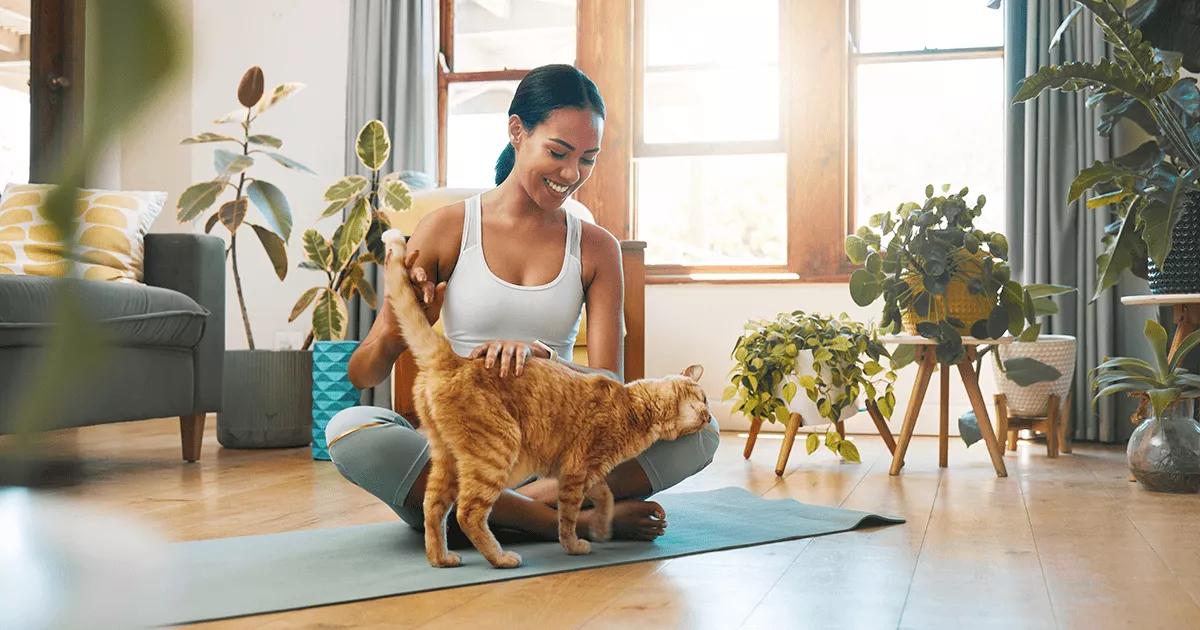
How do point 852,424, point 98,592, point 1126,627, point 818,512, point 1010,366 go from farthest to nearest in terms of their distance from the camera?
A: point 852,424, point 1010,366, point 818,512, point 1126,627, point 98,592

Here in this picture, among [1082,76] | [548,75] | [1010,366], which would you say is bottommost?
[1010,366]

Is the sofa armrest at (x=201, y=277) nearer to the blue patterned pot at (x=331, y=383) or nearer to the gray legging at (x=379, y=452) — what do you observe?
the blue patterned pot at (x=331, y=383)

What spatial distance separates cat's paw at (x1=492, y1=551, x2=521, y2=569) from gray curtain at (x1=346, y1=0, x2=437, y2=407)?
3.04 m

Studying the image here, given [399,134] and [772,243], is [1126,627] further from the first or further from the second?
[399,134]

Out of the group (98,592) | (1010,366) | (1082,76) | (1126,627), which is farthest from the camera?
(1010,366)

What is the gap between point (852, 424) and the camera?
451 cm

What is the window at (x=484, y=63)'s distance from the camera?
4.92 meters

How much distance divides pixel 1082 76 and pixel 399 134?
9.20 feet

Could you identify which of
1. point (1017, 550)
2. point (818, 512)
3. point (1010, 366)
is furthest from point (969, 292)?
point (1017, 550)

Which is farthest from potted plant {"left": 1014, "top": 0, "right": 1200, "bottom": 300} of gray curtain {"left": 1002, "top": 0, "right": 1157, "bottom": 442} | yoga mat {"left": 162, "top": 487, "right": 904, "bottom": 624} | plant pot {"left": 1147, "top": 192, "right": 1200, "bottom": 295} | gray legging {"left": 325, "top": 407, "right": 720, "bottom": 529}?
gray legging {"left": 325, "top": 407, "right": 720, "bottom": 529}

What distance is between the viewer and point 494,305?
77.5 inches

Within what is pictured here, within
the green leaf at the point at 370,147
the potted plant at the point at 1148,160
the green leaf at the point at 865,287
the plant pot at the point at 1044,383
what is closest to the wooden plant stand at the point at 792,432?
the green leaf at the point at 865,287

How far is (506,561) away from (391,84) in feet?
11.1

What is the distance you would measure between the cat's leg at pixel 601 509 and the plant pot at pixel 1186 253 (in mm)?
1949
